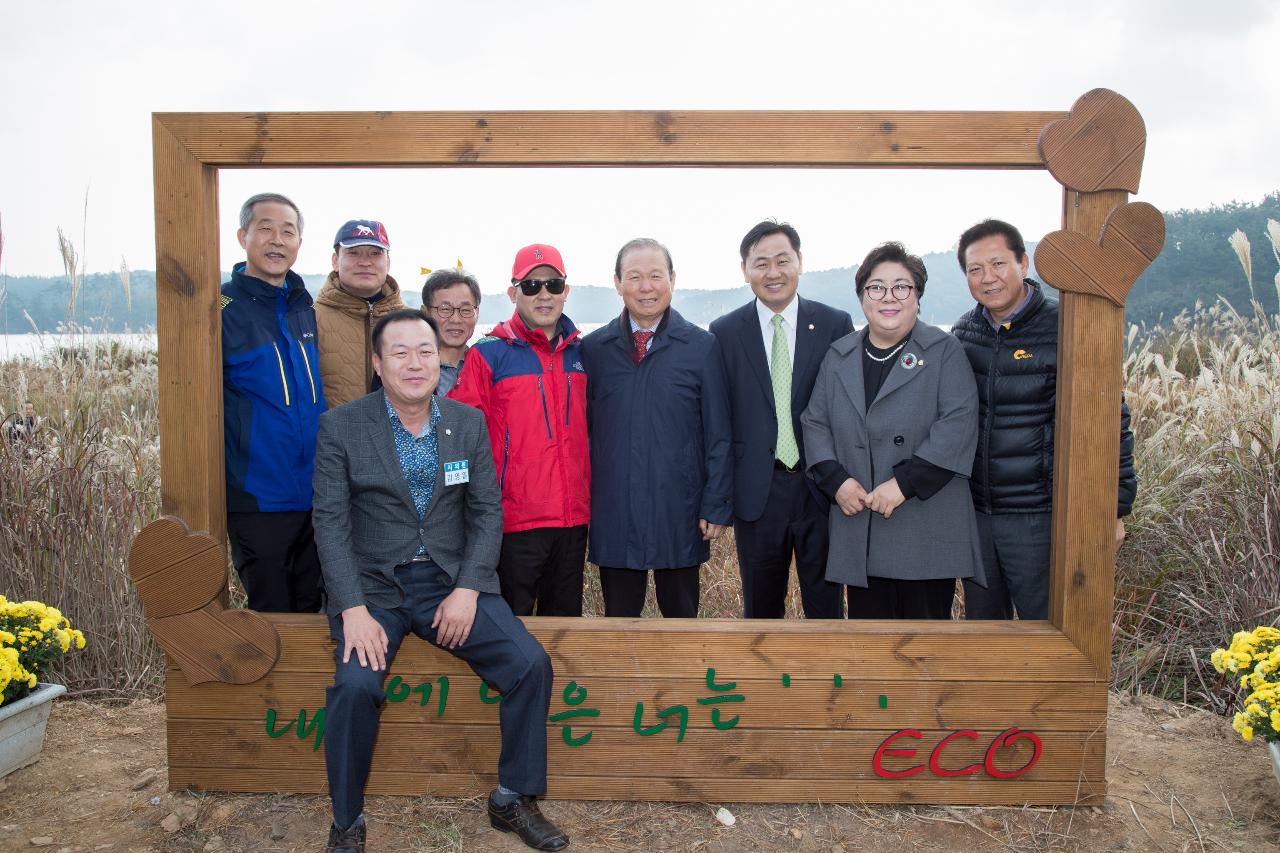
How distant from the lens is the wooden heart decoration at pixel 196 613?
10.6 feet

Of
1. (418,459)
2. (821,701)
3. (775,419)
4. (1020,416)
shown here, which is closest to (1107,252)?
(1020,416)

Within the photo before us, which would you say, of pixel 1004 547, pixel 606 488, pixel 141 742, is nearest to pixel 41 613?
pixel 141 742

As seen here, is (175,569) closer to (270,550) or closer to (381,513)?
(270,550)

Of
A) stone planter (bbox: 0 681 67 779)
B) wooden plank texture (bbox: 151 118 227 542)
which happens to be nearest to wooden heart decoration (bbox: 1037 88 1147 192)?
wooden plank texture (bbox: 151 118 227 542)

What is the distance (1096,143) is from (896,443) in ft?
4.14

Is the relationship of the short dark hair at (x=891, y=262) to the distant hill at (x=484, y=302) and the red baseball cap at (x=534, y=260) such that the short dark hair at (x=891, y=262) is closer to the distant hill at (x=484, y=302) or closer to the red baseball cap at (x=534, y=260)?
the distant hill at (x=484, y=302)

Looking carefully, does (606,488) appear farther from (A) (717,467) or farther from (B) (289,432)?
(B) (289,432)

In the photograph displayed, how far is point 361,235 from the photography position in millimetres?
3777

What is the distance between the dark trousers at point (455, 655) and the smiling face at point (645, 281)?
1.32 m

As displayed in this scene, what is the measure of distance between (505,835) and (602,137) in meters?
2.52

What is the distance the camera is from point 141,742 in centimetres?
393

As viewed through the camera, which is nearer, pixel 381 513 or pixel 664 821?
pixel 381 513

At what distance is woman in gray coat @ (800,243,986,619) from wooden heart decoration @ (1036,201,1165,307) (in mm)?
489

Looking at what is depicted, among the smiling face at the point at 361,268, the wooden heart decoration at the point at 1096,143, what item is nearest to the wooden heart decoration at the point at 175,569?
the smiling face at the point at 361,268
